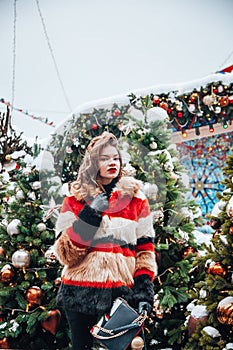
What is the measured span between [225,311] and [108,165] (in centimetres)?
81

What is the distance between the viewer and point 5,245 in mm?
3037

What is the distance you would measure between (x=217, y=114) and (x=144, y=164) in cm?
147

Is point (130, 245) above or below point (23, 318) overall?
above

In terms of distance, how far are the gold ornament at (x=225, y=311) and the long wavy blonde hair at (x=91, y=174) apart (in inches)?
28.3

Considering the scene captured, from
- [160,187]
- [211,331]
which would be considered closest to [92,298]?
[211,331]

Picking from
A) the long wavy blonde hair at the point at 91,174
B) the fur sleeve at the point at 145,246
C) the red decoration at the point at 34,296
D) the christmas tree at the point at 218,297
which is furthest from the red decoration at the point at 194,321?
the red decoration at the point at 34,296

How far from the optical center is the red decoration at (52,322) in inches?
109

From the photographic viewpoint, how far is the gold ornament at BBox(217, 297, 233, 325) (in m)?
1.94

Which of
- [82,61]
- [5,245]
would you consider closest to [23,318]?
[5,245]

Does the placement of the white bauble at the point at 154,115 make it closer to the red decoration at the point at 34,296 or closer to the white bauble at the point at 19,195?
the white bauble at the point at 19,195

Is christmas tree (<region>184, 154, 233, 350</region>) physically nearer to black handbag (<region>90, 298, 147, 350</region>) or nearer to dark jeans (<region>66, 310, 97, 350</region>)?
black handbag (<region>90, 298, 147, 350</region>)

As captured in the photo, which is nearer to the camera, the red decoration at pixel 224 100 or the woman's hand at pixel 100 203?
the woman's hand at pixel 100 203

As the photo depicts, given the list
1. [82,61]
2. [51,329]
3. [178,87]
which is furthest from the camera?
[82,61]

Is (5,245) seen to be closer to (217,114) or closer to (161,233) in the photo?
(161,233)
